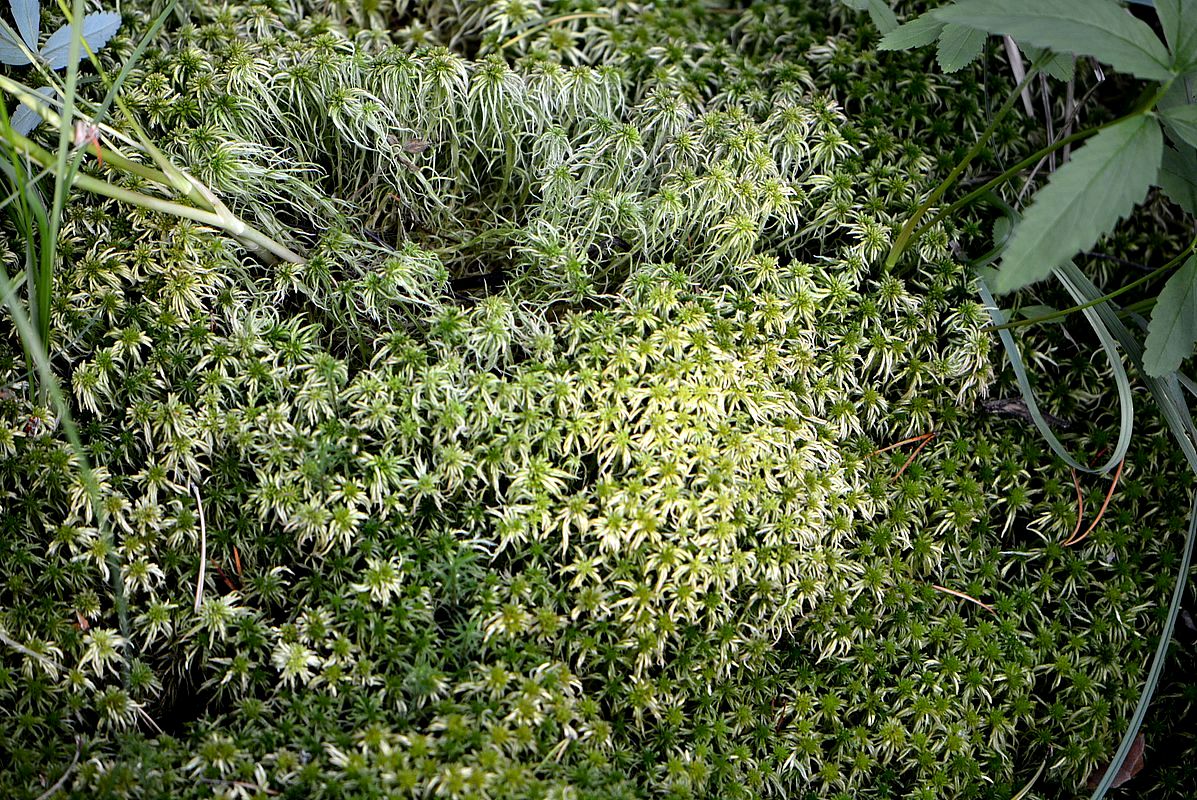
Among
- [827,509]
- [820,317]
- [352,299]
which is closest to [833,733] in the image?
[827,509]

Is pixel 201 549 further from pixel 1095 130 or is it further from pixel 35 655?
pixel 1095 130

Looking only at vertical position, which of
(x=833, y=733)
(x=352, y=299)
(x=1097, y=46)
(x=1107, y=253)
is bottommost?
(x=833, y=733)

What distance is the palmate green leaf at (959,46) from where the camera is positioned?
1868 millimetres

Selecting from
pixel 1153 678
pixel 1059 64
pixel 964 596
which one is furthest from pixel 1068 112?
pixel 1153 678

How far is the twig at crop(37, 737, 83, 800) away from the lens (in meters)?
1.50

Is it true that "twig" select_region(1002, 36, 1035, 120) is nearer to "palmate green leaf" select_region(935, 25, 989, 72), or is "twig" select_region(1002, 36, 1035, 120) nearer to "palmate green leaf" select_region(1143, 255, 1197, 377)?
"palmate green leaf" select_region(935, 25, 989, 72)

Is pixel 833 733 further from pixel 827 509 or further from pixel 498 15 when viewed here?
pixel 498 15

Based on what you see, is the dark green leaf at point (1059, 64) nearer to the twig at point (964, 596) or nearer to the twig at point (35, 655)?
the twig at point (964, 596)

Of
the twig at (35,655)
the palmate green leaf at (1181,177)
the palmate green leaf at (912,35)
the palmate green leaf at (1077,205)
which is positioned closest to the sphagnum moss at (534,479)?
the twig at (35,655)

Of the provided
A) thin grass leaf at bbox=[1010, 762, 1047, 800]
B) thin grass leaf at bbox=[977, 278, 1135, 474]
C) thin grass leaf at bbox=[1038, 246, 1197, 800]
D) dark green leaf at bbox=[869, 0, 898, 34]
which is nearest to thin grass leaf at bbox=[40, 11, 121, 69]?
dark green leaf at bbox=[869, 0, 898, 34]

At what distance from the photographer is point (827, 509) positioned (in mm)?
1893

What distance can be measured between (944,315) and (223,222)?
64.2 inches

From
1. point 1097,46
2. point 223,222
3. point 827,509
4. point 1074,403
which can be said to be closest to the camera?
point 1097,46

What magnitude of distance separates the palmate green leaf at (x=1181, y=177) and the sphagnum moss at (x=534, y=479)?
1.51 feet
